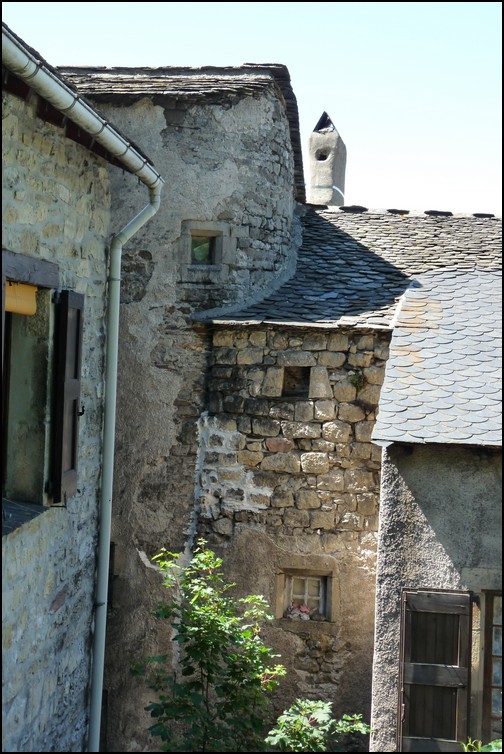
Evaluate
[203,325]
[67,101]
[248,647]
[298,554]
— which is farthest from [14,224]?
[298,554]

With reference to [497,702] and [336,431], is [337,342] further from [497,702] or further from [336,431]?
[497,702]

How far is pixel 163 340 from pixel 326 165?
5601 mm

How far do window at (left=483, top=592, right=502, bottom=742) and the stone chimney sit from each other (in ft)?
24.8

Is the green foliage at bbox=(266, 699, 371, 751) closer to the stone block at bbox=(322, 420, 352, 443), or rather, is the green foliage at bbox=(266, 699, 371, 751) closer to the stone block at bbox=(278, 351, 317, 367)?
the stone block at bbox=(322, 420, 352, 443)

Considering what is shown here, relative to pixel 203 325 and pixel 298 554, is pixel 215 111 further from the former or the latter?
pixel 298 554

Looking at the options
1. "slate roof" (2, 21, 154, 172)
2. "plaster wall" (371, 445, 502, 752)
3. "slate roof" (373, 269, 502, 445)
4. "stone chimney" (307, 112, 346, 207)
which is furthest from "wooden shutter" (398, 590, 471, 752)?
"stone chimney" (307, 112, 346, 207)

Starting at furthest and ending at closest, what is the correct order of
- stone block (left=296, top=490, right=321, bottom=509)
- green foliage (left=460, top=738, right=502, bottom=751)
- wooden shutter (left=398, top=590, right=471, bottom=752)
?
stone block (left=296, top=490, right=321, bottom=509), wooden shutter (left=398, top=590, right=471, bottom=752), green foliage (left=460, top=738, right=502, bottom=751)

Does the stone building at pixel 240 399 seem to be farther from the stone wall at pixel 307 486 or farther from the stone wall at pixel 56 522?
the stone wall at pixel 56 522

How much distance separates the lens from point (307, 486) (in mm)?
6570

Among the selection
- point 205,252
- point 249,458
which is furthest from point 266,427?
point 205,252

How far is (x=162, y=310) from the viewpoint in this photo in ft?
22.4

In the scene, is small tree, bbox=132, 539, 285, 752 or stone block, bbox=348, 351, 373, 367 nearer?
small tree, bbox=132, 539, 285, 752

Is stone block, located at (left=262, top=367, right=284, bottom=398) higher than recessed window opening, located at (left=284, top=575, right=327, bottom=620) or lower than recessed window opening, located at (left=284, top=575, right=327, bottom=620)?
higher

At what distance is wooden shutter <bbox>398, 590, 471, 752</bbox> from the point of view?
15.0ft
